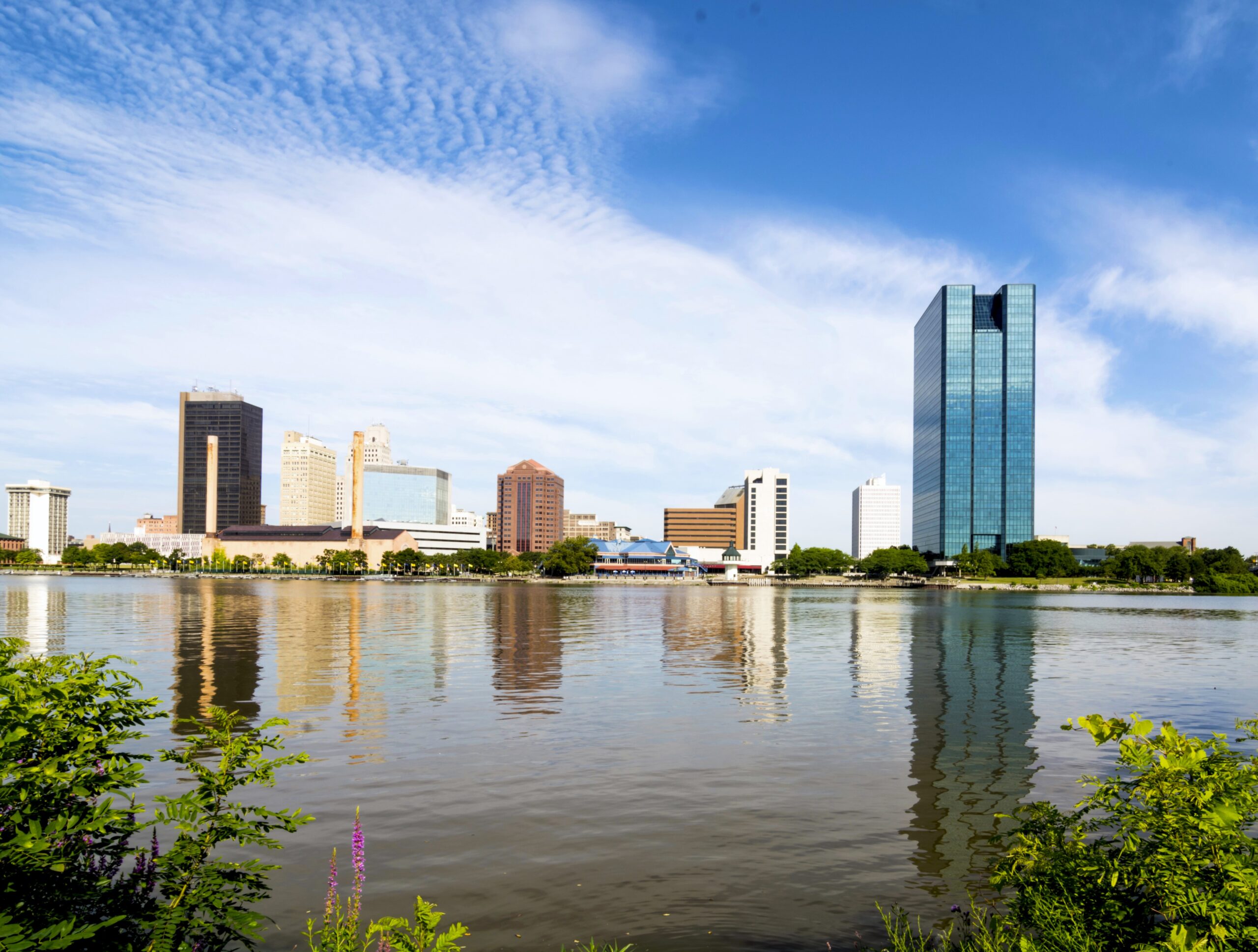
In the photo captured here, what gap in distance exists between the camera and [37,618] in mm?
67250

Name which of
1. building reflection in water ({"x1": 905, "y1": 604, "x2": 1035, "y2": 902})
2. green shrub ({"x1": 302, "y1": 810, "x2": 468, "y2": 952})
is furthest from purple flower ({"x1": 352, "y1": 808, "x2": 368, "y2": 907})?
building reflection in water ({"x1": 905, "y1": 604, "x2": 1035, "y2": 902})

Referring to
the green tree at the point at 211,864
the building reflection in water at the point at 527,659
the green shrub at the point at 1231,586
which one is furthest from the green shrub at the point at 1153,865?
the green shrub at the point at 1231,586

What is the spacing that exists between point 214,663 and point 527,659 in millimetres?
14861

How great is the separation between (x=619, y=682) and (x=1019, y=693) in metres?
16.6

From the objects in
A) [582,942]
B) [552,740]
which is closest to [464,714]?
[552,740]

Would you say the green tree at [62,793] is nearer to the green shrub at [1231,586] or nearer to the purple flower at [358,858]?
the purple flower at [358,858]

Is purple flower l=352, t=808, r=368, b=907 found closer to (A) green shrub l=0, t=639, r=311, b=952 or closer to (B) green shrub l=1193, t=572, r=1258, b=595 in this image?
(A) green shrub l=0, t=639, r=311, b=952

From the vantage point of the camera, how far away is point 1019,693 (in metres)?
33.9

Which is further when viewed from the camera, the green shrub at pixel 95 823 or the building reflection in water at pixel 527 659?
the building reflection in water at pixel 527 659

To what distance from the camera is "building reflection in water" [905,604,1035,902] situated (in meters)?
14.5

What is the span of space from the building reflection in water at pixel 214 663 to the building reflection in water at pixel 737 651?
1728 centimetres

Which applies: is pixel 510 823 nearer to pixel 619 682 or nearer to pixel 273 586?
pixel 619 682

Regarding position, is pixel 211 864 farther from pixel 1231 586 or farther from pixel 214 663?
pixel 1231 586

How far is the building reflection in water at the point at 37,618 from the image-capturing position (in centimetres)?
4544
